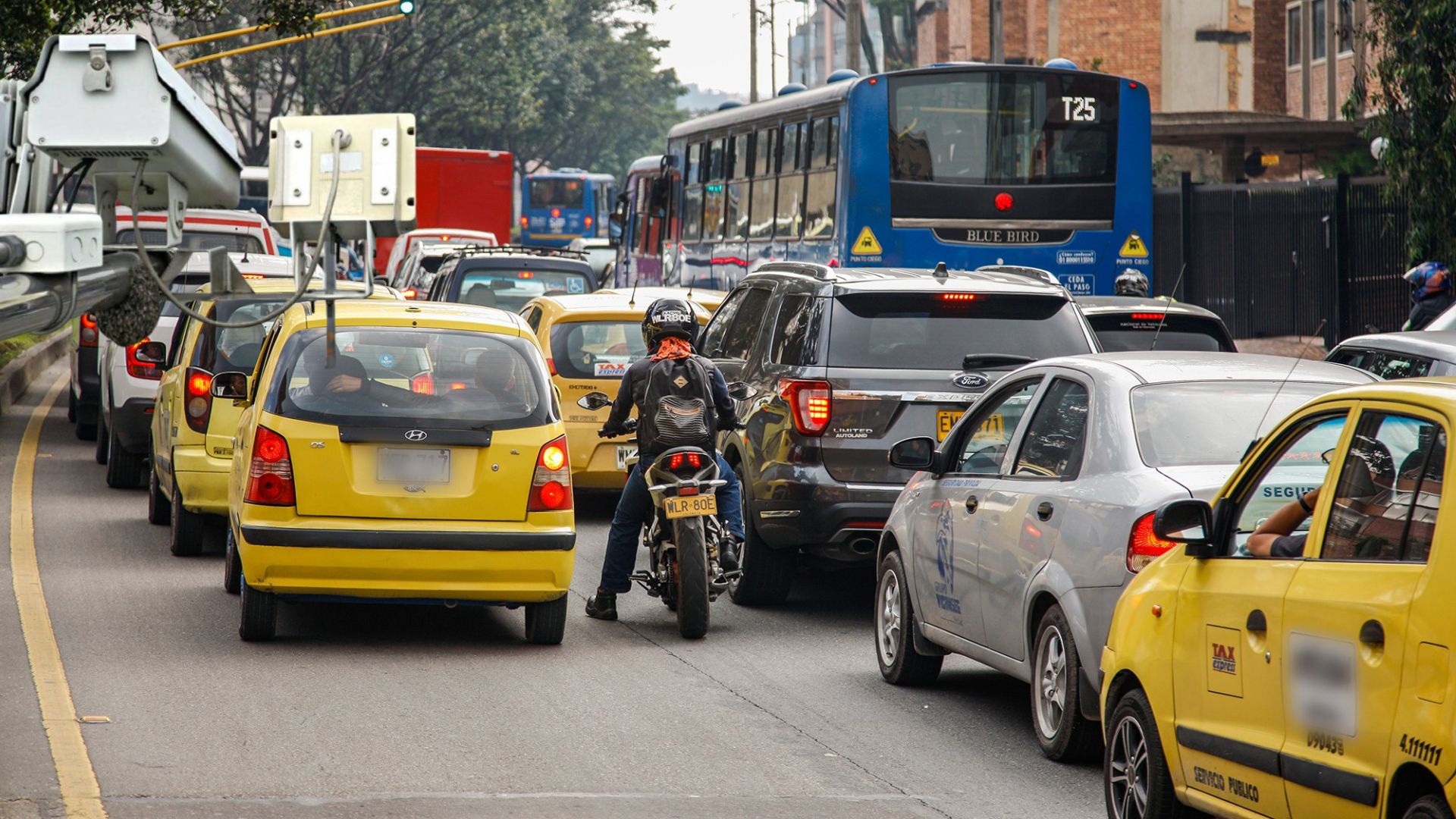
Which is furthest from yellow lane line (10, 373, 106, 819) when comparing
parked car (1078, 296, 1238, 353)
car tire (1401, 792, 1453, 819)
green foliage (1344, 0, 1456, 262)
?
green foliage (1344, 0, 1456, 262)

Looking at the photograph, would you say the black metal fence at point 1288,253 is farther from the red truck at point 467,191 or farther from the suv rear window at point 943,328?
the red truck at point 467,191

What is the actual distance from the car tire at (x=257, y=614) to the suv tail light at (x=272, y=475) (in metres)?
0.46

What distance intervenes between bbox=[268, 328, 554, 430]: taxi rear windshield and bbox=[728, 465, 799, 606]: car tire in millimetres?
→ 1771

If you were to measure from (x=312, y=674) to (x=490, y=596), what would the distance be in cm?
97

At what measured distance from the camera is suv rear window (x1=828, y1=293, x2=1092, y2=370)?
34.2 ft

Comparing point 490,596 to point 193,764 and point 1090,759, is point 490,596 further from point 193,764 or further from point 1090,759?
Answer: point 1090,759

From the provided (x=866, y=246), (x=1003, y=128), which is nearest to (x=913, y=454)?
(x=866, y=246)

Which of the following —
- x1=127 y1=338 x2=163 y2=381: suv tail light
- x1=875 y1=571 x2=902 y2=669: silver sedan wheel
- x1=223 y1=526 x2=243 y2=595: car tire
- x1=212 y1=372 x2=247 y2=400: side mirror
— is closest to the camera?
x1=875 y1=571 x2=902 y2=669: silver sedan wheel

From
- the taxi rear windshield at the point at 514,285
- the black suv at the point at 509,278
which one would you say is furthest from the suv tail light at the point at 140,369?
the taxi rear windshield at the point at 514,285

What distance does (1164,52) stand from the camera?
49906mm

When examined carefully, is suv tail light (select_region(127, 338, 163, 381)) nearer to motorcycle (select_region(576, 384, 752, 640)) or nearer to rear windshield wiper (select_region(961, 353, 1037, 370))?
motorcycle (select_region(576, 384, 752, 640))

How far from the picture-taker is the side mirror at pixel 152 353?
13680 mm

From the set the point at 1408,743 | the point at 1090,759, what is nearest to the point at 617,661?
the point at 1090,759

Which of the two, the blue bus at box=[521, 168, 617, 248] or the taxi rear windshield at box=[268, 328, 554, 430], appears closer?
the taxi rear windshield at box=[268, 328, 554, 430]
